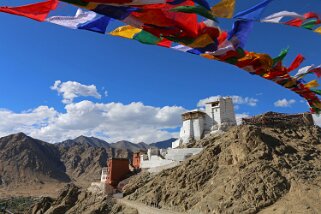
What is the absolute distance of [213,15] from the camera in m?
6.29

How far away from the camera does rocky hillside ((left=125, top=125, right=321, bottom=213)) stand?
2362 centimetres

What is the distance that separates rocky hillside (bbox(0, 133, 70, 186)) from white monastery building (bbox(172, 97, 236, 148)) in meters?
90.0

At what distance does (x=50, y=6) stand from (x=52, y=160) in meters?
161

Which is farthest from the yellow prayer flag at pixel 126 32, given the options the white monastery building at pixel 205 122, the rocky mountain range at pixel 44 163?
the rocky mountain range at pixel 44 163

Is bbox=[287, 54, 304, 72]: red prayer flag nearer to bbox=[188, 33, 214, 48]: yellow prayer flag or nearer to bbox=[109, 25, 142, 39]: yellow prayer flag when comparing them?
bbox=[188, 33, 214, 48]: yellow prayer flag

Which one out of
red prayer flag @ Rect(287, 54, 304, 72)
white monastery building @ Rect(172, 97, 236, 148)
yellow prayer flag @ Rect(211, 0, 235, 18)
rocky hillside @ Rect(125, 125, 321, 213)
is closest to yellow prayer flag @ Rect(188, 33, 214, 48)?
yellow prayer flag @ Rect(211, 0, 235, 18)

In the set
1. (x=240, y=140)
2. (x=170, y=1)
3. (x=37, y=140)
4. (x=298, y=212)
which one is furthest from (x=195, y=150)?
(x=37, y=140)

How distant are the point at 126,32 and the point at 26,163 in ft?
453

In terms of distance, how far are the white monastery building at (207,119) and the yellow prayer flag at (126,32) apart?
39826 millimetres

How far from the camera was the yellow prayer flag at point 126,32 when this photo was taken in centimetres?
723

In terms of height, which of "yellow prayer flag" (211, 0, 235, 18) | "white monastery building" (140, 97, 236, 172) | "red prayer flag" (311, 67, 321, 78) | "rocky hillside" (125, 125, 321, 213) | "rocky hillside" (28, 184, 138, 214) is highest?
"white monastery building" (140, 97, 236, 172)

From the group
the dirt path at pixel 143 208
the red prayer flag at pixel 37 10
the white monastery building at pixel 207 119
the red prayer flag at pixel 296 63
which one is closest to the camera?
the red prayer flag at pixel 37 10

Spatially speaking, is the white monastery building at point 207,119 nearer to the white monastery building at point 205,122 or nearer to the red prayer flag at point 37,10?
the white monastery building at point 205,122

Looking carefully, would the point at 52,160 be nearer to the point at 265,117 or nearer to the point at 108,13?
the point at 265,117
